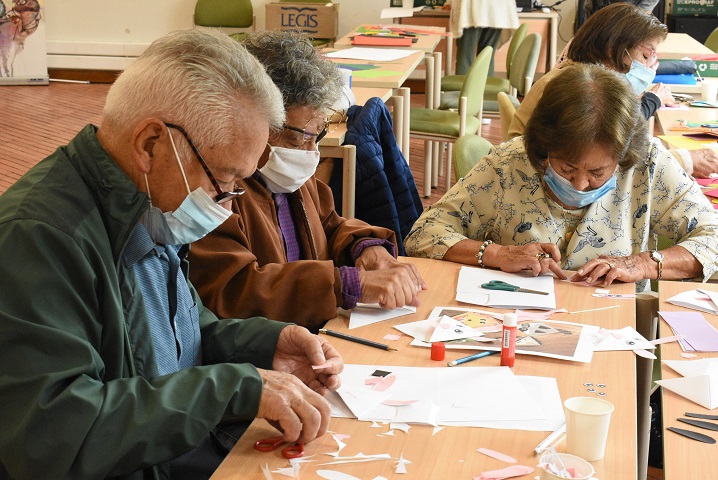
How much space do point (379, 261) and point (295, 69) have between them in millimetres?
561

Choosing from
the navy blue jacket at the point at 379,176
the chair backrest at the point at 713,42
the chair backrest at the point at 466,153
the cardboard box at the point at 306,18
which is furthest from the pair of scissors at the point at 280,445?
the cardboard box at the point at 306,18

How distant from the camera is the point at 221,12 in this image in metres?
9.33

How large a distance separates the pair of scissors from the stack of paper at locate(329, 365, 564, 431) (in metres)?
0.14

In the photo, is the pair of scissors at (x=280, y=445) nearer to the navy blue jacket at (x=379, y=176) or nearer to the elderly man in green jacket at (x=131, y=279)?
the elderly man in green jacket at (x=131, y=279)

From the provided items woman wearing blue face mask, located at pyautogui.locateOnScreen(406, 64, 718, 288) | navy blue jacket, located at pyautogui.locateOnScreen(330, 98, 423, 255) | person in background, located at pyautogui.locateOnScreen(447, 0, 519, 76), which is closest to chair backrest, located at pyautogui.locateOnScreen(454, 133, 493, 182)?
navy blue jacket, located at pyautogui.locateOnScreen(330, 98, 423, 255)

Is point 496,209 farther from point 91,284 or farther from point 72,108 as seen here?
point 72,108

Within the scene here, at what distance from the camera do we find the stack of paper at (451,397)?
1547mm

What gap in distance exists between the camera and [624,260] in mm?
2365

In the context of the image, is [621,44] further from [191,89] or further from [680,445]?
[191,89]

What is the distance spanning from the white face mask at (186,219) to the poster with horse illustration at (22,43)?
8455mm

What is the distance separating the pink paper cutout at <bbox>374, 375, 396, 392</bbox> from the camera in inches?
65.3

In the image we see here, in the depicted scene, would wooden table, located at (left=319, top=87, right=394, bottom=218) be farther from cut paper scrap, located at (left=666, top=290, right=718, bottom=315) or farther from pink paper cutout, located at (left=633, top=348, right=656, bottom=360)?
pink paper cutout, located at (left=633, top=348, right=656, bottom=360)

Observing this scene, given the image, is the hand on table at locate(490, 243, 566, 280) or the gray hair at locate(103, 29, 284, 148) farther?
the hand on table at locate(490, 243, 566, 280)

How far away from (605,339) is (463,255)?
0.59 meters
